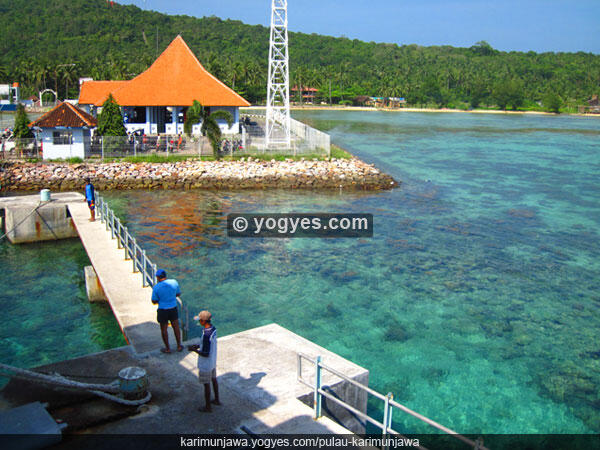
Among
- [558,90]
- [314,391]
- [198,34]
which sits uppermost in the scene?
[198,34]

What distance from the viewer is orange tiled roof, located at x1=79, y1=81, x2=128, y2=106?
4278 centimetres

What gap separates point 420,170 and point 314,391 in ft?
107

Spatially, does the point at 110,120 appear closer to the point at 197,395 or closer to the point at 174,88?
the point at 174,88

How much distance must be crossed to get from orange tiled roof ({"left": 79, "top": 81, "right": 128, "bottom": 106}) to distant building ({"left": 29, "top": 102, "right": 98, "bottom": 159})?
40.8 ft

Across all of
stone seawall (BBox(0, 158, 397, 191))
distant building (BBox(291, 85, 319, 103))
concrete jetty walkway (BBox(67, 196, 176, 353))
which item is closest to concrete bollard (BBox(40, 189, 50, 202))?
concrete jetty walkway (BBox(67, 196, 176, 353))

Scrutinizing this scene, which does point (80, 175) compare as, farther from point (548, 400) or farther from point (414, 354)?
point (548, 400)

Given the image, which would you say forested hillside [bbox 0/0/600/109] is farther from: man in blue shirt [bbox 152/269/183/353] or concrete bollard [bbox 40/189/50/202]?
man in blue shirt [bbox 152/269/183/353]

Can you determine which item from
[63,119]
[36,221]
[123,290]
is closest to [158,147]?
[63,119]

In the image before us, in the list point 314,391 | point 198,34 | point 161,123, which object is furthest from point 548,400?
point 198,34

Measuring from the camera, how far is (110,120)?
103 feet

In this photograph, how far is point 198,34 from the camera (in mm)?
164750

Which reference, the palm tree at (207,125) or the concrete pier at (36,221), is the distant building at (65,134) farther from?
the concrete pier at (36,221)

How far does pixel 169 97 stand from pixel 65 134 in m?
9.61

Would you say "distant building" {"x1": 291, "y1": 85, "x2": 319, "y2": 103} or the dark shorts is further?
"distant building" {"x1": 291, "y1": 85, "x2": 319, "y2": 103}
